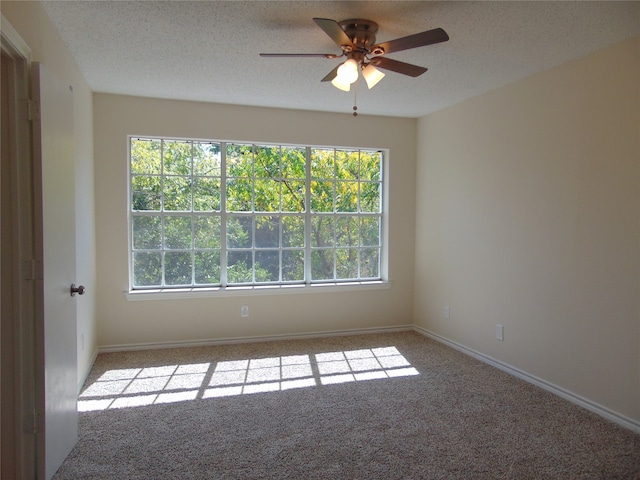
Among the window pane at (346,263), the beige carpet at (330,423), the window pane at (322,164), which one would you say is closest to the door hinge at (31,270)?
the beige carpet at (330,423)

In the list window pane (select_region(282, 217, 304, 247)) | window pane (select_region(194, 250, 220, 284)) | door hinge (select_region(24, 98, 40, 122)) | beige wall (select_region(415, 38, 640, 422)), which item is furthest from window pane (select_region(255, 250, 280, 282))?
door hinge (select_region(24, 98, 40, 122))

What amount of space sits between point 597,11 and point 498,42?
547mm

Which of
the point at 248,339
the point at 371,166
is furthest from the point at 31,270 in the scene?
the point at 371,166

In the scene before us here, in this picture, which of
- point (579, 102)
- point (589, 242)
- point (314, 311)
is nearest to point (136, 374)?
point (314, 311)

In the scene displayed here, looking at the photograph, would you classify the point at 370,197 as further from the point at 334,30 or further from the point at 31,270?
the point at 31,270

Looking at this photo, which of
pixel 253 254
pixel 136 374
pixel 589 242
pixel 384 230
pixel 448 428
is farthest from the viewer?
pixel 384 230

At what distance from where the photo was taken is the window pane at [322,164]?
4.55 m

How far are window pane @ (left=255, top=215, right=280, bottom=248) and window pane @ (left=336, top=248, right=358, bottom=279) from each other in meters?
0.75

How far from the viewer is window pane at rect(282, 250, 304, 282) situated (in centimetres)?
449

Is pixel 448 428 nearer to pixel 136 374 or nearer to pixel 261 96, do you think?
pixel 136 374

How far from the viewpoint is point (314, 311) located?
4.48 m

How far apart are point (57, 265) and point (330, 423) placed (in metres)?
1.85

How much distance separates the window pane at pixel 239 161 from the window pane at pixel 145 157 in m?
0.71

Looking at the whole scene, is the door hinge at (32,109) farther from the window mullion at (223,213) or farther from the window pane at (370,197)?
the window pane at (370,197)
